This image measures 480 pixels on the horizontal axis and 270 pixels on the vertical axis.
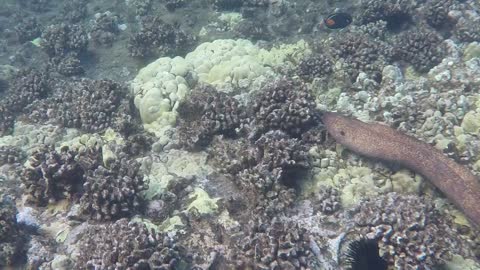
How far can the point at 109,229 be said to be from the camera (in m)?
5.51

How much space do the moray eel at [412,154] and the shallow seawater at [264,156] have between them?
0.02 meters

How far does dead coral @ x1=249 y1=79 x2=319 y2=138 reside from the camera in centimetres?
712

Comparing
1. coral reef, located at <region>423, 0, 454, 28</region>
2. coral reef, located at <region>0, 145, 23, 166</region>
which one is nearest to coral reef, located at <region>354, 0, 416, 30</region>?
coral reef, located at <region>423, 0, 454, 28</region>

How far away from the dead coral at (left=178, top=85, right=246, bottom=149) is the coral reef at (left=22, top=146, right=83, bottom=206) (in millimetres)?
2084

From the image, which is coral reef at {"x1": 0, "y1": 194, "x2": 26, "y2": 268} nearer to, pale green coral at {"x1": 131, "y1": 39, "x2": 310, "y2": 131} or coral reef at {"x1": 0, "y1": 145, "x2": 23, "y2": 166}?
coral reef at {"x1": 0, "y1": 145, "x2": 23, "y2": 166}

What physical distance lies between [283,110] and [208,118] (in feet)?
5.02

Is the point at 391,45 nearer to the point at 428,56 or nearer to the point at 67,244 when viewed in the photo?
the point at 428,56

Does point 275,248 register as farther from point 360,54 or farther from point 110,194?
point 360,54

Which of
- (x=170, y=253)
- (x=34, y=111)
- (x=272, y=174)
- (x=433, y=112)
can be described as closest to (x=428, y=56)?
(x=433, y=112)

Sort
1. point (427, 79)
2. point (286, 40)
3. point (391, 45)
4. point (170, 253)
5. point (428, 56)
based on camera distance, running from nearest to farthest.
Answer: point (170, 253), point (427, 79), point (428, 56), point (391, 45), point (286, 40)

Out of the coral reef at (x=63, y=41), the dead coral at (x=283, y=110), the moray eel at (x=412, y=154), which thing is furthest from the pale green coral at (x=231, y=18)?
the moray eel at (x=412, y=154)

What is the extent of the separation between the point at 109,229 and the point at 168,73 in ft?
15.5

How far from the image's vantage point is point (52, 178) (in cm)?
652

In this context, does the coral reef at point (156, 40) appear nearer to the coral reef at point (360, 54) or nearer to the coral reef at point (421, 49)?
the coral reef at point (360, 54)
